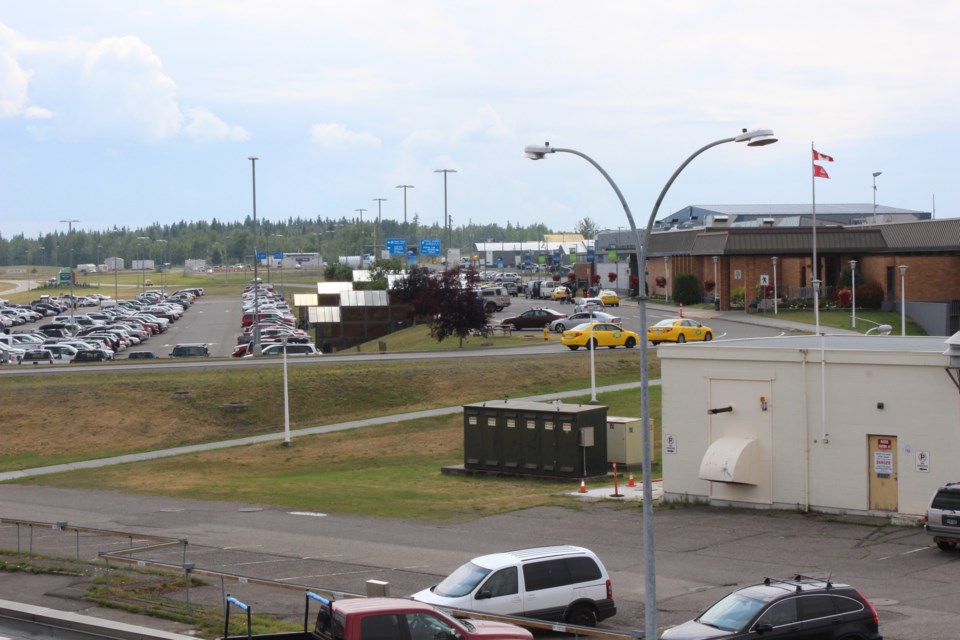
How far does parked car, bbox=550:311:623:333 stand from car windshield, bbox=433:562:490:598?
50.3m

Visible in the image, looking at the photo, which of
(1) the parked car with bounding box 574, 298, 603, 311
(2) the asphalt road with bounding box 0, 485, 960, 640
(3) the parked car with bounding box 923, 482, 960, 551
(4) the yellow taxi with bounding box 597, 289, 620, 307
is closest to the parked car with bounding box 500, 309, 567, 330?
(1) the parked car with bounding box 574, 298, 603, 311

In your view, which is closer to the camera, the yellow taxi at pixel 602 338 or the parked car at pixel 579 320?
the yellow taxi at pixel 602 338

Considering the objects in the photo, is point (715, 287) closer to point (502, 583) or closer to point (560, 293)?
point (560, 293)

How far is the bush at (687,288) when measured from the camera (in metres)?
84.6

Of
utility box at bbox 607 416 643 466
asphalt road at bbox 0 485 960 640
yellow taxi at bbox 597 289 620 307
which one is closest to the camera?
asphalt road at bbox 0 485 960 640

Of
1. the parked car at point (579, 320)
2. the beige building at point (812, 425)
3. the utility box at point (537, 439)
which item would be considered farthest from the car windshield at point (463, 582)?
the parked car at point (579, 320)

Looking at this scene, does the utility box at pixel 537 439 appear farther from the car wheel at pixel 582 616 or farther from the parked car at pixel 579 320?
the parked car at pixel 579 320

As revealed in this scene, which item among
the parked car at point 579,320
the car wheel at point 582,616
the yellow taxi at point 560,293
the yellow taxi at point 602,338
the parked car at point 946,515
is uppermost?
the yellow taxi at point 560,293

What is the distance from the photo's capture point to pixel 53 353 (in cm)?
6994

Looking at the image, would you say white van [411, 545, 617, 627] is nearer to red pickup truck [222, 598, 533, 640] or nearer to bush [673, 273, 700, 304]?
red pickup truck [222, 598, 533, 640]

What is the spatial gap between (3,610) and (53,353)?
5466 cm

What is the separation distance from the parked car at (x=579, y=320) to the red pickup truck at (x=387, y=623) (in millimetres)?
53892

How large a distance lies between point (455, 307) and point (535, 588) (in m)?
48.4

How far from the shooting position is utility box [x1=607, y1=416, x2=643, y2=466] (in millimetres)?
36562
